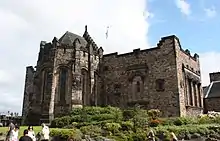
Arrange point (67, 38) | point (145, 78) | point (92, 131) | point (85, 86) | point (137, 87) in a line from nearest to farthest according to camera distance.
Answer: point (92, 131)
point (145, 78)
point (137, 87)
point (85, 86)
point (67, 38)

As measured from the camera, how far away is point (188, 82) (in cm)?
3366

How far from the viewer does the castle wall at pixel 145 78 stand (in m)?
30.6

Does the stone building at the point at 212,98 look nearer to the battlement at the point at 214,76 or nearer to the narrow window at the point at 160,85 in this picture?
the battlement at the point at 214,76

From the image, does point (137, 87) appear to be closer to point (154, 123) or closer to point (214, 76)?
point (154, 123)

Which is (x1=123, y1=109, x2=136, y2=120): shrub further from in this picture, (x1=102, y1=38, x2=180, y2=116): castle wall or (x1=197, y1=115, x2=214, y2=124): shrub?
(x1=197, y1=115, x2=214, y2=124): shrub

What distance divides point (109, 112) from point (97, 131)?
7719mm

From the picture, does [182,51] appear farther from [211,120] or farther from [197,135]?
[197,135]

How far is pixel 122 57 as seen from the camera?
35625 mm

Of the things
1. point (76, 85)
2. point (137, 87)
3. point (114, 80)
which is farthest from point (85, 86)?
point (137, 87)

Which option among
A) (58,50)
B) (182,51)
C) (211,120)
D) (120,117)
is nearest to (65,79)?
(58,50)

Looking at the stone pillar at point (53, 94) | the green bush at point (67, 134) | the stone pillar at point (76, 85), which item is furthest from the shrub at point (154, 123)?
the stone pillar at point (53, 94)

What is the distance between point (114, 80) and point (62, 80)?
284 inches

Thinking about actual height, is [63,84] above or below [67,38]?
below

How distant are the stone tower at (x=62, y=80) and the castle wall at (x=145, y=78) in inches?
103
